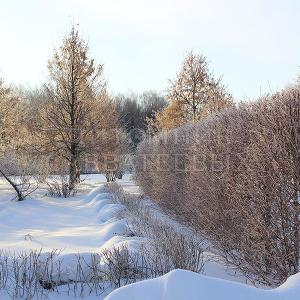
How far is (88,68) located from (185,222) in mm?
12358

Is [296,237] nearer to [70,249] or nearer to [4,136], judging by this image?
[70,249]

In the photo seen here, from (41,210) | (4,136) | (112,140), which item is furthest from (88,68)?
(41,210)

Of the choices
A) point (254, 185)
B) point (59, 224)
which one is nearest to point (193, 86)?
point (59, 224)

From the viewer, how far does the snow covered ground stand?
2.37 m

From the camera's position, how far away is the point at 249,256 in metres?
5.29

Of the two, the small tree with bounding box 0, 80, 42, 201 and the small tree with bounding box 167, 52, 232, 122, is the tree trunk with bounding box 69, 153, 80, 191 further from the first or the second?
the small tree with bounding box 167, 52, 232, 122

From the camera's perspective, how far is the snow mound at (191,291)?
232 cm

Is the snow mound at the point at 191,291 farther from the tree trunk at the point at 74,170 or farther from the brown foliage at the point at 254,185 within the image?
the tree trunk at the point at 74,170

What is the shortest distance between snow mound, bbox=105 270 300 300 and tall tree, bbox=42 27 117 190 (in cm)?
1697

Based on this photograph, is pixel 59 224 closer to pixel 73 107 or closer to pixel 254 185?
pixel 254 185

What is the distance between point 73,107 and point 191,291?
18.1 meters

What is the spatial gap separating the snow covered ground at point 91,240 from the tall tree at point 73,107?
8.12 ft

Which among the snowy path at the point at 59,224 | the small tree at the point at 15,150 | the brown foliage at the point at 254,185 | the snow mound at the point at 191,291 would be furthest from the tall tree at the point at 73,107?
the snow mound at the point at 191,291

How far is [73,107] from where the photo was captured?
19859 millimetres
